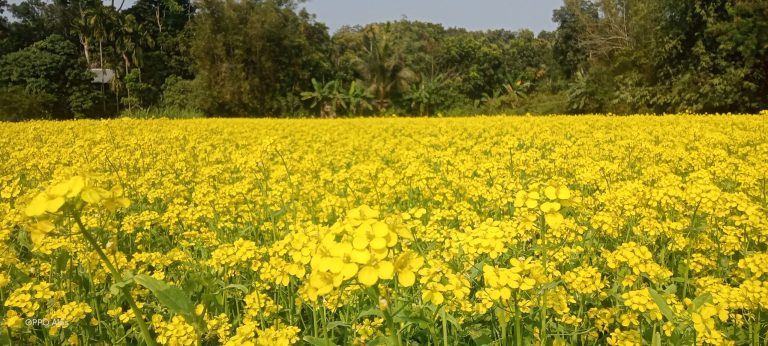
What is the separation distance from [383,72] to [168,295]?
111ft

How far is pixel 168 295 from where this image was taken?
1.13m

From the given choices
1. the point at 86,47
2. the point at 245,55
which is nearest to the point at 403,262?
the point at 245,55

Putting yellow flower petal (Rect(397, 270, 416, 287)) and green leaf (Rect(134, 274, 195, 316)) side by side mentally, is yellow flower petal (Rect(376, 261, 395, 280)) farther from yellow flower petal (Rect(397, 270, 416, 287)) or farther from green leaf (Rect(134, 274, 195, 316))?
green leaf (Rect(134, 274, 195, 316))

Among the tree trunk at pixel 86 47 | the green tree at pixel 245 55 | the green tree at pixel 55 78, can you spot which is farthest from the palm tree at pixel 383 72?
the tree trunk at pixel 86 47

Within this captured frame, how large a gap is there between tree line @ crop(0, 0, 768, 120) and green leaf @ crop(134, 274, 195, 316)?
20315 millimetres

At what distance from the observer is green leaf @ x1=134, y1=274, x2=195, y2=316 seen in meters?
1.10

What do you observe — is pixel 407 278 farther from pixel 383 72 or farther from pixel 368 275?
pixel 383 72

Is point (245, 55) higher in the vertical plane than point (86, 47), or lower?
lower

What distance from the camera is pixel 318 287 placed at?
1.03 meters

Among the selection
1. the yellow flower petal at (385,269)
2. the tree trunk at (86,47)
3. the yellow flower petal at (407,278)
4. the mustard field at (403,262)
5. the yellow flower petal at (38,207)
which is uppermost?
the tree trunk at (86,47)

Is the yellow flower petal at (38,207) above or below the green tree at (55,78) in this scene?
below

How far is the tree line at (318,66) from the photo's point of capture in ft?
60.0

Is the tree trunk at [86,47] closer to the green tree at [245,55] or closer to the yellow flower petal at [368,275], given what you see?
the green tree at [245,55]

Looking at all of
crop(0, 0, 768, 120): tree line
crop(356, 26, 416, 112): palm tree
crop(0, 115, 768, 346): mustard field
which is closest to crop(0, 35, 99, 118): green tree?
crop(0, 0, 768, 120): tree line
